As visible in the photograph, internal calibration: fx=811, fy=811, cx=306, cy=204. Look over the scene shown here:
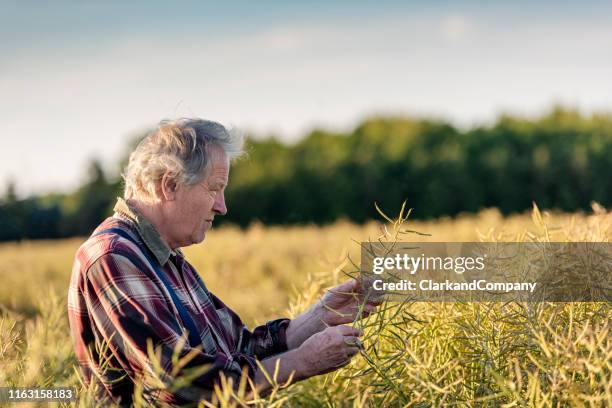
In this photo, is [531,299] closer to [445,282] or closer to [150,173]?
[445,282]

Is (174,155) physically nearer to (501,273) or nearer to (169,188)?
(169,188)

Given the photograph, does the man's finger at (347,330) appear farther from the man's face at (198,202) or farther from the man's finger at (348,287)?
the man's face at (198,202)

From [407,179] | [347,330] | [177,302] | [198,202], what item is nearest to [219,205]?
[198,202]

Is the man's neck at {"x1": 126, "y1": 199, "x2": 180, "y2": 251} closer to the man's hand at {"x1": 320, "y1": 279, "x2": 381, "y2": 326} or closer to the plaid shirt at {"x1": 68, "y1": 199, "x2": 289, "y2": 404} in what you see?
the plaid shirt at {"x1": 68, "y1": 199, "x2": 289, "y2": 404}

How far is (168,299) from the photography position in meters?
2.50

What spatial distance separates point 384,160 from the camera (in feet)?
156

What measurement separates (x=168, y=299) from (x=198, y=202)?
14.8 inches

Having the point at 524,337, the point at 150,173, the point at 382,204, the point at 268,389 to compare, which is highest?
the point at 150,173

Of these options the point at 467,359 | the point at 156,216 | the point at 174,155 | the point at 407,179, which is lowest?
the point at 407,179

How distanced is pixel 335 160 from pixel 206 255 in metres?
34.4

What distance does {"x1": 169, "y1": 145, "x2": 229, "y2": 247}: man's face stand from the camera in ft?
8.86

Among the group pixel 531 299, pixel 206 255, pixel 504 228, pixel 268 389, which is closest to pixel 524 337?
pixel 531 299

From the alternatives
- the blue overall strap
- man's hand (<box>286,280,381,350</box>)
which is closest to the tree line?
man's hand (<box>286,280,381,350</box>)

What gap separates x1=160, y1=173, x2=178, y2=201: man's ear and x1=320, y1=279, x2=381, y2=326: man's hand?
2.08 feet
